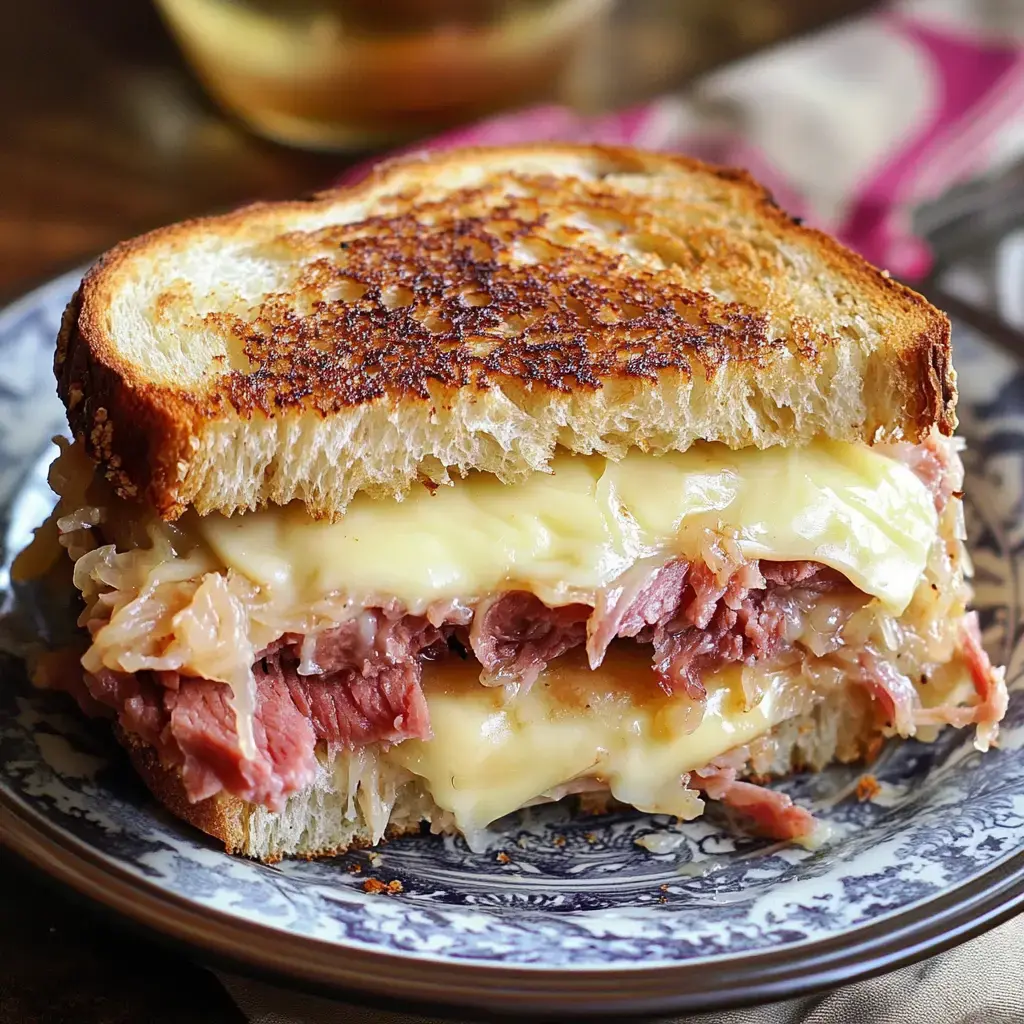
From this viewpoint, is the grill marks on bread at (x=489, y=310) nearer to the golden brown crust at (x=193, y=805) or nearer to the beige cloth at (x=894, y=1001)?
the golden brown crust at (x=193, y=805)

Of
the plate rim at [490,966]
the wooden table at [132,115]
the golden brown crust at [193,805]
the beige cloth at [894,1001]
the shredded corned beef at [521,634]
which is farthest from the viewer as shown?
the wooden table at [132,115]

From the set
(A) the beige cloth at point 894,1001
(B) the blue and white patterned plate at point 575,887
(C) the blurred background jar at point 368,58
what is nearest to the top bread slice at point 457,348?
(B) the blue and white patterned plate at point 575,887

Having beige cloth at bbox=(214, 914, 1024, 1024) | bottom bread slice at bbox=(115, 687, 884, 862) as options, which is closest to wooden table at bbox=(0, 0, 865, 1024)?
bottom bread slice at bbox=(115, 687, 884, 862)

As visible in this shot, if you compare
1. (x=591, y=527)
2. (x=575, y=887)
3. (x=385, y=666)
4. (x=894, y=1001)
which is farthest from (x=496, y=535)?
(x=894, y=1001)

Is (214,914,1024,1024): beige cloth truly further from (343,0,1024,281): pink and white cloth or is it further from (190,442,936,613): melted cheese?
(343,0,1024,281): pink and white cloth

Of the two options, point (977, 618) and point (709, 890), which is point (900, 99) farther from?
point (709, 890)
